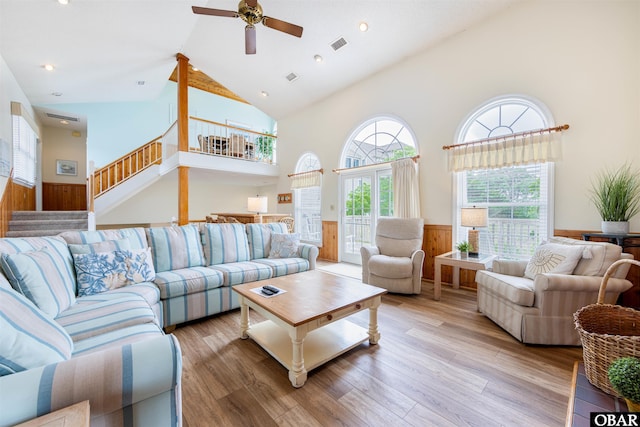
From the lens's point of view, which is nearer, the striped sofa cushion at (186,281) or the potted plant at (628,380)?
the potted plant at (628,380)

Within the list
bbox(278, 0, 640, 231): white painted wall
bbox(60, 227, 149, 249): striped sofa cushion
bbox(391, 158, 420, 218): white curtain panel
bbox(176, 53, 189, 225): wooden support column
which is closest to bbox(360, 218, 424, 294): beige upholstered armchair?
bbox(391, 158, 420, 218): white curtain panel

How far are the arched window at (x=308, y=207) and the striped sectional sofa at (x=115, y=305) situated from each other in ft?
7.89

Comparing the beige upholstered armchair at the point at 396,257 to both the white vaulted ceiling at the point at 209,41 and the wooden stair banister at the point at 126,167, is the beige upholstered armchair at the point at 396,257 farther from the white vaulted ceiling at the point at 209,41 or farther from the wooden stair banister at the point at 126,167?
the wooden stair banister at the point at 126,167

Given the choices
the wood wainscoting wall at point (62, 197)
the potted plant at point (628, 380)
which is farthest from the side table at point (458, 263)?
the wood wainscoting wall at point (62, 197)

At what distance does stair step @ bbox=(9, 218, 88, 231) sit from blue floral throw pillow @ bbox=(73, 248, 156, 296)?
3996mm

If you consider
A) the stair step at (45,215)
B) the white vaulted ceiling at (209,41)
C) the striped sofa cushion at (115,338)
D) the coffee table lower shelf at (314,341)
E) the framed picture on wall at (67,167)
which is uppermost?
the white vaulted ceiling at (209,41)

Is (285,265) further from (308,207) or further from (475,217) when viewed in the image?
(308,207)

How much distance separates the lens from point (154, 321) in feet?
5.65

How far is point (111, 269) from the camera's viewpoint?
7.34ft

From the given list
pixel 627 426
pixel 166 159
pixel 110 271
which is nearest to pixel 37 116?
pixel 166 159

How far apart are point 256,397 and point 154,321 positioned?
0.84 meters

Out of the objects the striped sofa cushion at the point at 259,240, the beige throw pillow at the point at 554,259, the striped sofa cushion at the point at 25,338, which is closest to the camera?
the striped sofa cushion at the point at 25,338

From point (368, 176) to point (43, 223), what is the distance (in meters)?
6.19

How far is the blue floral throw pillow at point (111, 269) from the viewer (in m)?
2.10
